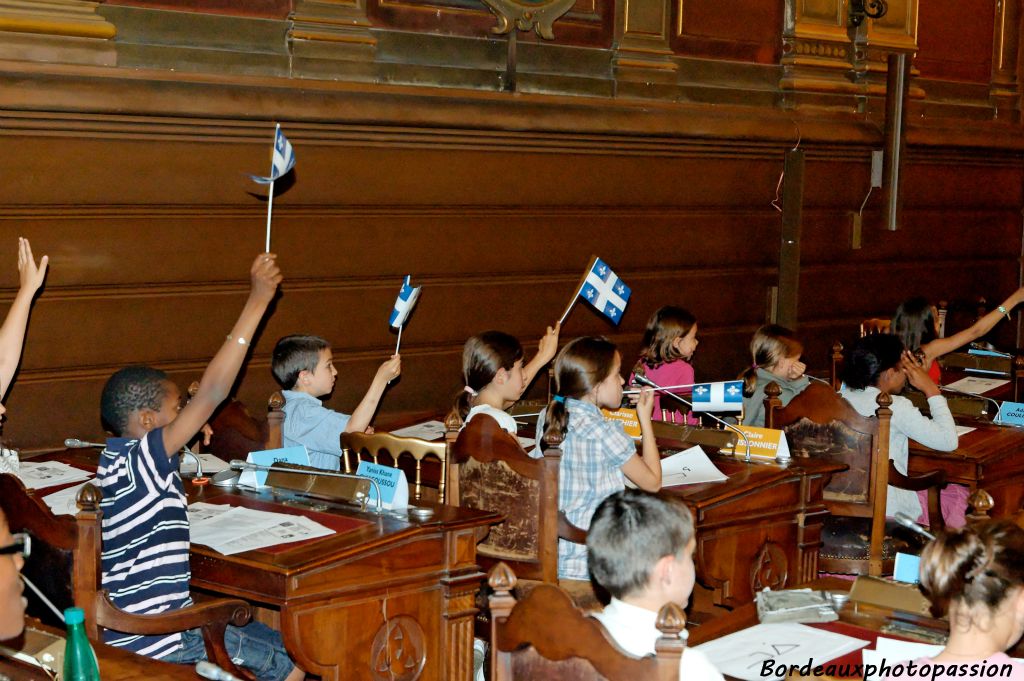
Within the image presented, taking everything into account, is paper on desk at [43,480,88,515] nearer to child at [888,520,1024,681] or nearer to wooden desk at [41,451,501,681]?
wooden desk at [41,451,501,681]

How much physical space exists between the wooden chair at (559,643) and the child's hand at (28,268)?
131 inches

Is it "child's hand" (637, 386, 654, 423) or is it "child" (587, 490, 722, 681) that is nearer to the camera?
"child" (587, 490, 722, 681)

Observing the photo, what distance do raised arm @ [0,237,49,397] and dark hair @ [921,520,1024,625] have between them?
3612mm

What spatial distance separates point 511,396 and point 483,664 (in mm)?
994

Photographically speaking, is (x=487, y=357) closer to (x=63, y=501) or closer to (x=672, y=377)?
(x=63, y=501)

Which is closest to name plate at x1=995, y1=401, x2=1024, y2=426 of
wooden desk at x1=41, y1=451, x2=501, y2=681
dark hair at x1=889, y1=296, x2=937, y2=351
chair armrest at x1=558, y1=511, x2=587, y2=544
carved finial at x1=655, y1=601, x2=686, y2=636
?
dark hair at x1=889, y1=296, x2=937, y2=351

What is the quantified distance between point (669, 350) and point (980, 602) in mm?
3890

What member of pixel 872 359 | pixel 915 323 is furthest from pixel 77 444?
pixel 915 323

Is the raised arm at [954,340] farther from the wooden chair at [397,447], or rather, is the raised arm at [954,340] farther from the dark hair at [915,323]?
the wooden chair at [397,447]

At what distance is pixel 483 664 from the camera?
4.32 metres

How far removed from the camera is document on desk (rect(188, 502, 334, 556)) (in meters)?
3.50

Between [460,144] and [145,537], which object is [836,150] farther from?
[145,537]

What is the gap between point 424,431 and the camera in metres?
5.46

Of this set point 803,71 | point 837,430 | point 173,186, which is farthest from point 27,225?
point 803,71
